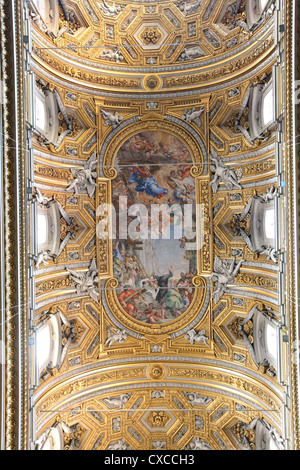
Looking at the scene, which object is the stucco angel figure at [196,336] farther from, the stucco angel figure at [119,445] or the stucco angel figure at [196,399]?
the stucco angel figure at [119,445]

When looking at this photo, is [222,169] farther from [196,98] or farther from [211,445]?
[211,445]

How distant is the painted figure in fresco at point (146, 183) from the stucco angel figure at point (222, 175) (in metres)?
1.83

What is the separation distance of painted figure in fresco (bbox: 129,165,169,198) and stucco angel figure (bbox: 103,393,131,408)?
7612mm

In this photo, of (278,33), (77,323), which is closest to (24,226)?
(77,323)

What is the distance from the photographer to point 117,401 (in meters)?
12.9

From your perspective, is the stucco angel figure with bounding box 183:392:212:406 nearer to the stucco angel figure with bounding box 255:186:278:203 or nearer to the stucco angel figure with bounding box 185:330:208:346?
the stucco angel figure with bounding box 185:330:208:346

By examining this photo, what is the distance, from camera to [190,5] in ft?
37.2

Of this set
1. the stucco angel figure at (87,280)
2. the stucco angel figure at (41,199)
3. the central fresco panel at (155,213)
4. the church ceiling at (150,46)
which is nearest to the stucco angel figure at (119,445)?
the stucco angel figure at (87,280)

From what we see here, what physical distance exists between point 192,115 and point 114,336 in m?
8.70

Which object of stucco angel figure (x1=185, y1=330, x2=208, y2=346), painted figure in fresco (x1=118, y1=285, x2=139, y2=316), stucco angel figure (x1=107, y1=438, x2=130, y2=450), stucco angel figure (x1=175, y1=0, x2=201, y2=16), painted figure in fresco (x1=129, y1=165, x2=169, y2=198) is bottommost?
stucco angel figure (x1=107, y1=438, x2=130, y2=450)

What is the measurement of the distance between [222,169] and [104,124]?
461cm

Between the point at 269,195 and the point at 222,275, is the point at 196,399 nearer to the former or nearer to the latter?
the point at 222,275

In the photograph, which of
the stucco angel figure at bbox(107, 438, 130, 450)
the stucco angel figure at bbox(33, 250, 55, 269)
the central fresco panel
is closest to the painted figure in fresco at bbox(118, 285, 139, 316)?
the central fresco panel

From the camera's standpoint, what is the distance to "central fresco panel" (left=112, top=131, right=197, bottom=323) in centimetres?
1298
